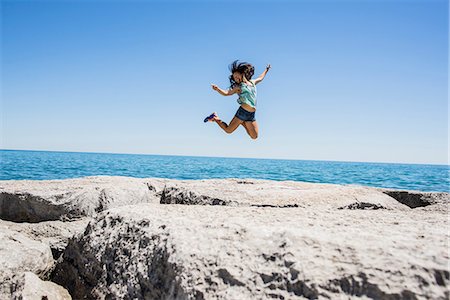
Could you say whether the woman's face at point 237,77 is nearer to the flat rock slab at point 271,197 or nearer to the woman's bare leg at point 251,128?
the woman's bare leg at point 251,128

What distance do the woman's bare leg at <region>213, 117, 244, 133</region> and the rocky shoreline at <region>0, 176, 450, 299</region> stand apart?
177 cm

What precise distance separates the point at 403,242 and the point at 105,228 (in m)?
2.01

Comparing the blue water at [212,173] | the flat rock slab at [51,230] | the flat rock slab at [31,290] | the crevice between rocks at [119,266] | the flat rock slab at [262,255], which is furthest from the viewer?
the blue water at [212,173]

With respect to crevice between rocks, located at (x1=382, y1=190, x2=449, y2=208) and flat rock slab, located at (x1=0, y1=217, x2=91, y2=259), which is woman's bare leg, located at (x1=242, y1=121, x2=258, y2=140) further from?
flat rock slab, located at (x1=0, y1=217, x2=91, y2=259)

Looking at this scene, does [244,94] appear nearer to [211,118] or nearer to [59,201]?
[211,118]

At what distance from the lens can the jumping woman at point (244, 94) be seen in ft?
17.1

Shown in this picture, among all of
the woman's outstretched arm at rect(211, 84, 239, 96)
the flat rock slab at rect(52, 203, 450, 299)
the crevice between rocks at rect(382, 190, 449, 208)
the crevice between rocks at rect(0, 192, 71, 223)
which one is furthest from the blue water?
the flat rock slab at rect(52, 203, 450, 299)

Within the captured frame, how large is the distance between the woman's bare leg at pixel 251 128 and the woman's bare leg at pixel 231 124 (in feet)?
0.32

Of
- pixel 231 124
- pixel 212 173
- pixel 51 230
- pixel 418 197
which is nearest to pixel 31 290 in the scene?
pixel 51 230

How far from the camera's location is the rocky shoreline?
169cm

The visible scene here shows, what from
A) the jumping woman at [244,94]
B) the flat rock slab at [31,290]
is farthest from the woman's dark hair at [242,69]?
the flat rock slab at [31,290]

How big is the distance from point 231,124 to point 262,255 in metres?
3.59

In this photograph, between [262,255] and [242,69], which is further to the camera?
Answer: [242,69]

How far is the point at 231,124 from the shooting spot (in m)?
5.40
